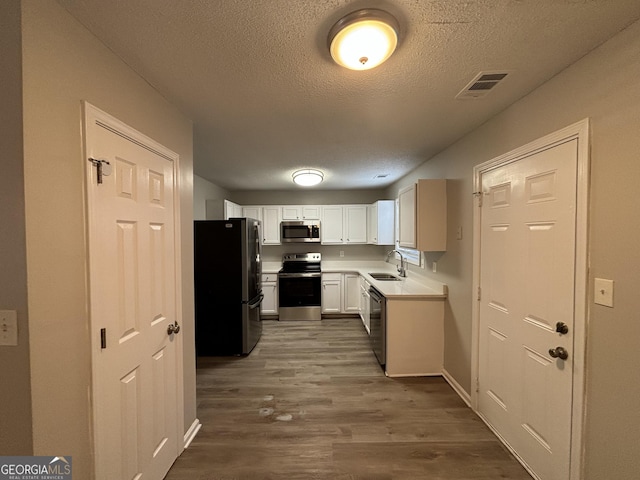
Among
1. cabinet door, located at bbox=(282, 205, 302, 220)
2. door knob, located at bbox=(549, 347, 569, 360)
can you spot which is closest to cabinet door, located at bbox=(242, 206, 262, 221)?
cabinet door, located at bbox=(282, 205, 302, 220)

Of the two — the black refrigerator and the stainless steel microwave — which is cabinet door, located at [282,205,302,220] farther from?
the black refrigerator

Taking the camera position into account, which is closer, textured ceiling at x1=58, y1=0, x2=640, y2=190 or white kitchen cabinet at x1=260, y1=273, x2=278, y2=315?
textured ceiling at x1=58, y1=0, x2=640, y2=190

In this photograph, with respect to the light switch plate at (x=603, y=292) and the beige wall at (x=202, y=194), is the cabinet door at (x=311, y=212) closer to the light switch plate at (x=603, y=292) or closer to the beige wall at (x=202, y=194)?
the beige wall at (x=202, y=194)

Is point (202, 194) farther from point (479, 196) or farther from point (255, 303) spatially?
point (479, 196)

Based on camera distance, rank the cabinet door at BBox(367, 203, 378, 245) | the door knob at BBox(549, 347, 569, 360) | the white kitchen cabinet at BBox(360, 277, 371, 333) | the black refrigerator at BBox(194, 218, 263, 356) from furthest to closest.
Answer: the cabinet door at BBox(367, 203, 378, 245), the white kitchen cabinet at BBox(360, 277, 371, 333), the black refrigerator at BBox(194, 218, 263, 356), the door knob at BBox(549, 347, 569, 360)

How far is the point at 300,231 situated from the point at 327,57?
3.86m

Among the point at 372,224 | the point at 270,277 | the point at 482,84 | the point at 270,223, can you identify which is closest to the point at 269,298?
the point at 270,277

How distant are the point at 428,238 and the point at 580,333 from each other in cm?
160

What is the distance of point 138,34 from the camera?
1.20m

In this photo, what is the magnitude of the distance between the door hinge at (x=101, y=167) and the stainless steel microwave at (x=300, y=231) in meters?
3.90

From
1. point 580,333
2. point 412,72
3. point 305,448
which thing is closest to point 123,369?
point 305,448

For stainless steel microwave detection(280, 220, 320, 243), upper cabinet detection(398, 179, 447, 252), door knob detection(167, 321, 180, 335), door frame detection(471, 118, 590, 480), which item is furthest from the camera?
stainless steel microwave detection(280, 220, 320, 243)

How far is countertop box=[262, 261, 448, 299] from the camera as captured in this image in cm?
293

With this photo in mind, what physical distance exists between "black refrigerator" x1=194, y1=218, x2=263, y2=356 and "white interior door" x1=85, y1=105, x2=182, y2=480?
1647 mm
